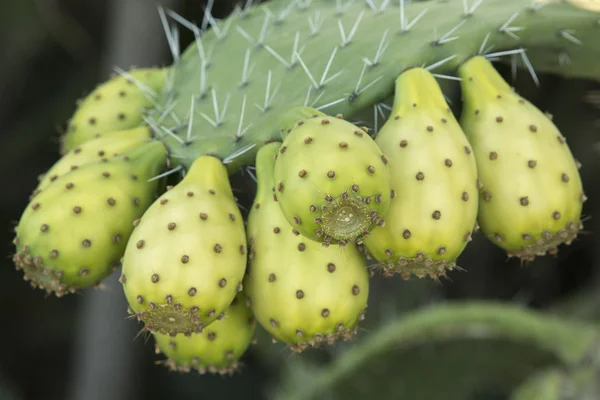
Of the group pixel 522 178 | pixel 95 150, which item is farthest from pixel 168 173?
pixel 522 178

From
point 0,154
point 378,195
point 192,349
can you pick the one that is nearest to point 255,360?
point 0,154

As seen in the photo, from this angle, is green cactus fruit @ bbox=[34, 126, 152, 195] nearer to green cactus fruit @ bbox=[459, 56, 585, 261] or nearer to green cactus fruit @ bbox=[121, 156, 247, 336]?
green cactus fruit @ bbox=[121, 156, 247, 336]

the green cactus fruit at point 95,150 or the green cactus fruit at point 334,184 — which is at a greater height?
the green cactus fruit at point 334,184

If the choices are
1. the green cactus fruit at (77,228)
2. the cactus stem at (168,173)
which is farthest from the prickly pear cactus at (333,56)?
the green cactus fruit at (77,228)

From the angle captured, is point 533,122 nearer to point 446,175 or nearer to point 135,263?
point 446,175

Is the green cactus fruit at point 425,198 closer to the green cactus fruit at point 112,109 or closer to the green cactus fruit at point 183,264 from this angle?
the green cactus fruit at point 183,264

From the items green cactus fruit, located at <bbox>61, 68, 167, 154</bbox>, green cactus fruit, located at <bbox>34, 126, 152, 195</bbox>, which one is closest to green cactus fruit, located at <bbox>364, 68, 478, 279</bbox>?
green cactus fruit, located at <bbox>34, 126, 152, 195</bbox>
